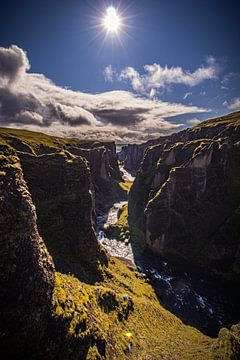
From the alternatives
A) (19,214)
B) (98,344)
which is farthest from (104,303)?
(19,214)

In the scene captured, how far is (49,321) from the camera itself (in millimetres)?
18859

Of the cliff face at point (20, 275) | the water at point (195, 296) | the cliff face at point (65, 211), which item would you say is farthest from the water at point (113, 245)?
the cliff face at point (20, 275)

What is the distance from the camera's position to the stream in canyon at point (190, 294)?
1996 inches

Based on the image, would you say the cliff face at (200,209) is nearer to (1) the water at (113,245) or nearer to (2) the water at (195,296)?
(2) the water at (195,296)

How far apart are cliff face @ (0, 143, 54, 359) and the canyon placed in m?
0.09

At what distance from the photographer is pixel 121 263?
63.5 meters

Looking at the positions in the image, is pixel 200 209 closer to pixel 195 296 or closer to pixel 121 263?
pixel 195 296

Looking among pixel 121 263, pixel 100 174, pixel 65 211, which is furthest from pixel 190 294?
pixel 100 174

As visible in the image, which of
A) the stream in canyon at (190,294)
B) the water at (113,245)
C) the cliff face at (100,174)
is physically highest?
the cliff face at (100,174)

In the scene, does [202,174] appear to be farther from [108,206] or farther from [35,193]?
[108,206]

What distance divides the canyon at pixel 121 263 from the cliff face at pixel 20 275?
9 cm

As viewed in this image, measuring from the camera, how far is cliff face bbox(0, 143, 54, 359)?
16797 mm

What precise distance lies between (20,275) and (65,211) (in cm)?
2785

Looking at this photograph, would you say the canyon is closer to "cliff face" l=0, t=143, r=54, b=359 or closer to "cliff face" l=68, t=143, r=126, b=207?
"cliff face" l=0, t=143, r=54, b=359
